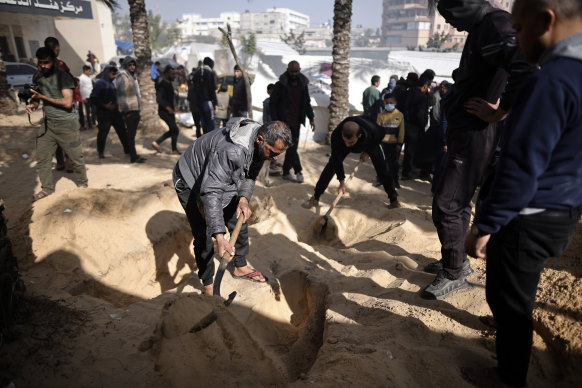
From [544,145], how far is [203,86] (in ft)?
25.4

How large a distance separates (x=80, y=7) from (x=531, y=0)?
27103 millimetres

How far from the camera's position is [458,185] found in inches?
98.3

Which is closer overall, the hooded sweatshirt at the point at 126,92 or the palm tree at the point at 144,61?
the hooded sweatshirt at the point at 126,92

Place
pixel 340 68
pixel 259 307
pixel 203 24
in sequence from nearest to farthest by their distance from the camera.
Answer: pixel 259 307
pixel 340 68
pixel 203 24

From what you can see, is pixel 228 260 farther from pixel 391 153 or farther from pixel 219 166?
pixel 391 153

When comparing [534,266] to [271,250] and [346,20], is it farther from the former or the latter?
[346,20]

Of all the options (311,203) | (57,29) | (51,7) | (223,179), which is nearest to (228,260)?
(223,179)

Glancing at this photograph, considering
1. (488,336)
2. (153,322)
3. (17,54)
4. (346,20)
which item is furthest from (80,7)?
(488,336)

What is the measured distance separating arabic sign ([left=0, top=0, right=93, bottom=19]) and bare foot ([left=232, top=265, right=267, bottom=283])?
2200cm

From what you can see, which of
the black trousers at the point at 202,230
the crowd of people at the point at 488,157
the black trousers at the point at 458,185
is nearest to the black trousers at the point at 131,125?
the crowd of people at the point at 488,157

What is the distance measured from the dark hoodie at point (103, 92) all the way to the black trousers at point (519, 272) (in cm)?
703

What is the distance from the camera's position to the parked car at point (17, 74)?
14.6 metres

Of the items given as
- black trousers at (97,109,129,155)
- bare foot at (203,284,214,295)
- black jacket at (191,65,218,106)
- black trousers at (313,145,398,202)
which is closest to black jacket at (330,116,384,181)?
black trousers at (313,145,398,202)

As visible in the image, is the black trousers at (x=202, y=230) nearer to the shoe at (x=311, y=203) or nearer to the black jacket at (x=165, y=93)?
the shoe at (x=311, y=203)
